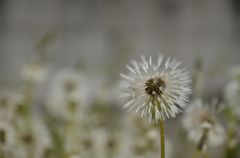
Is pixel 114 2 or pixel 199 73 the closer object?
pixel 199 73

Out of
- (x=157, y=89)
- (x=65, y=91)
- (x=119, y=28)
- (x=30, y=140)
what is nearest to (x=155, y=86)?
(x=157, y=89)

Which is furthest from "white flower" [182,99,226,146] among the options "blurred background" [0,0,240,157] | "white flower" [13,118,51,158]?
"blurred background" [0,0,240,157]

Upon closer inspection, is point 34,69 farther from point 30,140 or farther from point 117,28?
point 117,28

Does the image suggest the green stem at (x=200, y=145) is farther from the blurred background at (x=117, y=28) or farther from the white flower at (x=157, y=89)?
the blurred background at (x=117, y=28)

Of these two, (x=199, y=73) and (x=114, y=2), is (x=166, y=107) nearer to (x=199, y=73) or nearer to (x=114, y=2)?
(x=199, y=73)

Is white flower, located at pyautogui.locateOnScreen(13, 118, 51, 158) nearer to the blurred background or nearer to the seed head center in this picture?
the seed head center

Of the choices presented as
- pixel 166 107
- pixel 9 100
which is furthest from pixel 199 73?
pixel 9 100

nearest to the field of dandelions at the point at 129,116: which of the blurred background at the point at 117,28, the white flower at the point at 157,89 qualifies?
the white flower at the point at 157,89
